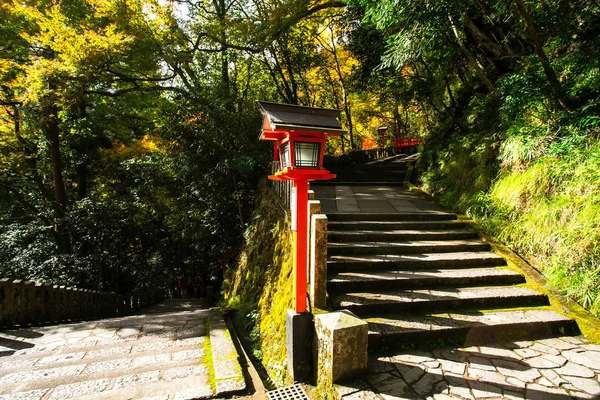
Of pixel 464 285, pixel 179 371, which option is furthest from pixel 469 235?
pixel 179 371

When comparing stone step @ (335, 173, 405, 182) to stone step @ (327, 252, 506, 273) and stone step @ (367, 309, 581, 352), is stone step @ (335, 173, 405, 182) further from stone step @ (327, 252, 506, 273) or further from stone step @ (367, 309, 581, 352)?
stone step @ (367, 309, 581, 352)

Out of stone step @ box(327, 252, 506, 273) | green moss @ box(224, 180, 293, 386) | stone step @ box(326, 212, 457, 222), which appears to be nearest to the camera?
green moss @ box(224, 180, 293, 386)

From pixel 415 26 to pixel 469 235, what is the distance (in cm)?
427

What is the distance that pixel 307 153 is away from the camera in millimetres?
3129

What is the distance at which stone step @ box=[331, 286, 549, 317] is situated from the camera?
3.88m

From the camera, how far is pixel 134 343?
4.56 m

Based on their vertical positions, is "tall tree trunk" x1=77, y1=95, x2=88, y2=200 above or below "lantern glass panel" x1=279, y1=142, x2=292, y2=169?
above

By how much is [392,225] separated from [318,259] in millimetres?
Answer: 2836

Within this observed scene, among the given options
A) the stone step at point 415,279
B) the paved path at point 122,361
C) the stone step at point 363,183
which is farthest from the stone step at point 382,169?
the paved path at point 122,361

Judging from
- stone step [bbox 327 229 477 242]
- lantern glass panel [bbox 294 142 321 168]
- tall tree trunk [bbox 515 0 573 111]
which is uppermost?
tall tree trunk [bbox 515 0 573 111]

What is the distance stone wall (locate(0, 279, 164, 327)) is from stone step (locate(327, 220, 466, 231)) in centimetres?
601

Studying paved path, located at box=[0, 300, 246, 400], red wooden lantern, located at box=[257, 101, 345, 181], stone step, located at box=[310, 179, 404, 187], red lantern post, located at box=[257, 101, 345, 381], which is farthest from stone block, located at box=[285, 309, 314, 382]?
stone step, located at box=[310, 179, 404, 187]

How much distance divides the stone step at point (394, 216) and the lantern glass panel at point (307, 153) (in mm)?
2858

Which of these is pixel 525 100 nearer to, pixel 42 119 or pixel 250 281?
pixel 250 281
